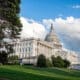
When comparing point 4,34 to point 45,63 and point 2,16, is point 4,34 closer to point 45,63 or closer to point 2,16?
point 2,16

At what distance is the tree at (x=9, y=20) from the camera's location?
34084 mm

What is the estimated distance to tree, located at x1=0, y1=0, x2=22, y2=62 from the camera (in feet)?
112

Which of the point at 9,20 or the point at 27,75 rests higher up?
the point at 9,20

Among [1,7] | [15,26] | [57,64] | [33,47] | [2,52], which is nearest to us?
[1,7]

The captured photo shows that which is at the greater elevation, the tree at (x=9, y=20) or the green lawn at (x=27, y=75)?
the tree at (x=9, y=20)

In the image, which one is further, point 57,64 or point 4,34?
point 57,64

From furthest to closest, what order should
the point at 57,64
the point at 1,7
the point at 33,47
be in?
the point at 33,47
the point at 57,64
the point at 1,7

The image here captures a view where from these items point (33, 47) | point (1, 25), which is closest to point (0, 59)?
point (1, 25)

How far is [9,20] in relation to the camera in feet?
118

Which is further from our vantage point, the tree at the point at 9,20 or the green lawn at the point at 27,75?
the tree at the point at 9,20

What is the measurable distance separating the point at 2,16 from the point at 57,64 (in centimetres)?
7824

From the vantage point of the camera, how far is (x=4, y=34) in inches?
1416

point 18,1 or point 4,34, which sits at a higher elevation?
point 18,1

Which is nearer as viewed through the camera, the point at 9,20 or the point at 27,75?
the point at 27,75
